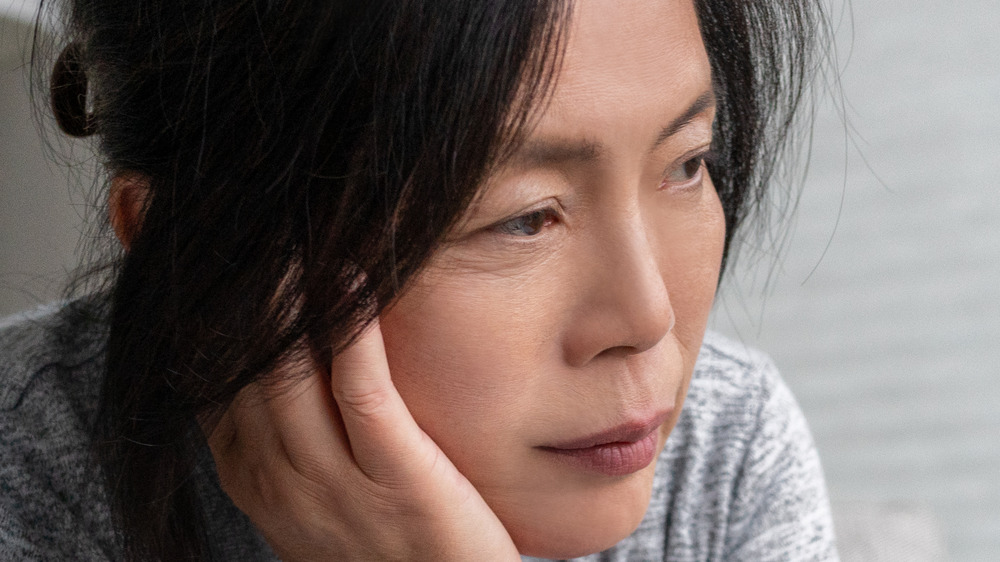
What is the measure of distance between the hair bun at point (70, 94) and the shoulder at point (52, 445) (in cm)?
17

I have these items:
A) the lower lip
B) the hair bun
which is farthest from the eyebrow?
the hair bun

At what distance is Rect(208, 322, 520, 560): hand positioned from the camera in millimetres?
739

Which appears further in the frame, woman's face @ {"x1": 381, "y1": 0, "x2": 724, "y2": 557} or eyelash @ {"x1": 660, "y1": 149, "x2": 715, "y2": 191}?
eyelash @ {"x1": 660, "y1": 149, "x2": 715, "y2": 191}

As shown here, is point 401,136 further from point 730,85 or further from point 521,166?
point 730,85

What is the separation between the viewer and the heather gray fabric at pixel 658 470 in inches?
36.4

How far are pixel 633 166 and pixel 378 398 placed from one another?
0.25 meters

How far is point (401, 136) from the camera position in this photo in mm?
625

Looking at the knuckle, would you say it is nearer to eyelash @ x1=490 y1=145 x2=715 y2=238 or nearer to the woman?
the woman

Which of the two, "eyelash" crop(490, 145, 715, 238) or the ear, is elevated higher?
"eyelash" crop(490, 145, 715, 238)

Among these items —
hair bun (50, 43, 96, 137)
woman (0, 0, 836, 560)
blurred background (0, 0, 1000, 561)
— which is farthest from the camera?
blurred background (0, 0, 1000, 561)

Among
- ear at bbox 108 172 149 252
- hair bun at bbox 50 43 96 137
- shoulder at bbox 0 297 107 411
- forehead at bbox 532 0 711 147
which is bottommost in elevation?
shoulder at bbox 0 297 107 411

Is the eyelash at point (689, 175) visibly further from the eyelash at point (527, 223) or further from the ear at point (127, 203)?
the ear at point (127, 203)

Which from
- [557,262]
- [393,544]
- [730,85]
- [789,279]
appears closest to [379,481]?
[393,544]

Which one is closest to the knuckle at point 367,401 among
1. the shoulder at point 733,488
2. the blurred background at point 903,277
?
the shoulder at point 733,488
